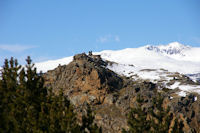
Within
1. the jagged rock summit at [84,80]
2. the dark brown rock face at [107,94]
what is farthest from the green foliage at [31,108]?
the jagged rock summit at [84,80]

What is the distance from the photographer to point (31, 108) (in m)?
42.9

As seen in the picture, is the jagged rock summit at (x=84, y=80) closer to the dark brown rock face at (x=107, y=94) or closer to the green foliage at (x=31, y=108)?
the dark brown rock face at (x=107, y=94)

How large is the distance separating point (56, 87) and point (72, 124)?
51.5 metres

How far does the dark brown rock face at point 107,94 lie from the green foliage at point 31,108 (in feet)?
90.3

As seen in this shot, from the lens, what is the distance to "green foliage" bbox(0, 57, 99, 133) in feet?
130

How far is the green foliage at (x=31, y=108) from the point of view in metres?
39.5

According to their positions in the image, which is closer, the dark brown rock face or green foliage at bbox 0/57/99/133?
green foliage at bbox 0/57/99/133

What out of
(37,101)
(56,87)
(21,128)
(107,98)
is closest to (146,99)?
(107,98)

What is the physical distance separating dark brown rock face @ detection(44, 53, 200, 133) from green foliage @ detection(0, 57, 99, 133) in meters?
27.5

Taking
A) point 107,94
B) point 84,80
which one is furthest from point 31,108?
point 84,80

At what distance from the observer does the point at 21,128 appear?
139 ft

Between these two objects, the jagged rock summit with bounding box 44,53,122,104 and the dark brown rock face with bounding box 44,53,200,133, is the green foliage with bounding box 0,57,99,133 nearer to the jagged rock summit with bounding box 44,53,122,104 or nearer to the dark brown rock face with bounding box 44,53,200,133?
the dark brown rock face with bounding box 44,53,200,133

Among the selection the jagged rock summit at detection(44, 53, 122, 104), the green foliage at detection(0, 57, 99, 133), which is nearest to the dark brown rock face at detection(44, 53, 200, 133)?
the jagged rock summit at detection(44, 53, 122, 104)

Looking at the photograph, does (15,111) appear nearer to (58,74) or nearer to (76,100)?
(76,100)
